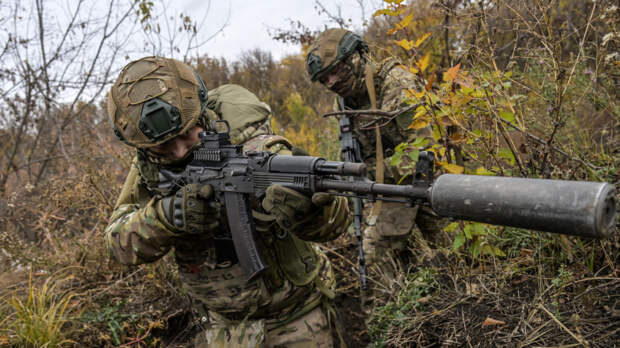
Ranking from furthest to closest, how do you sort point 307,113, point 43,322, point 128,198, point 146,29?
point 307,113 < point 146,29 < point 43,322 < point 128,198

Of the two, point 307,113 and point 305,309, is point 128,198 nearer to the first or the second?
point 305,309

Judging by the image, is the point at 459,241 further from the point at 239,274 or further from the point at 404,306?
the point at 239,274

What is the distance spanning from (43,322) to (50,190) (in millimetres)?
1687

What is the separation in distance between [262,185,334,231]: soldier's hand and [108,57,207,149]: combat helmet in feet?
2.54

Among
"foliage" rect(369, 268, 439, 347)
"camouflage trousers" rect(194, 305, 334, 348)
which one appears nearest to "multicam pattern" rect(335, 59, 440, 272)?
"foliage" rect(369, 268, 439, 347)

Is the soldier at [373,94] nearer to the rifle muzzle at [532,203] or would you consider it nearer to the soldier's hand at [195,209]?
the soldier's hand at [195,209]

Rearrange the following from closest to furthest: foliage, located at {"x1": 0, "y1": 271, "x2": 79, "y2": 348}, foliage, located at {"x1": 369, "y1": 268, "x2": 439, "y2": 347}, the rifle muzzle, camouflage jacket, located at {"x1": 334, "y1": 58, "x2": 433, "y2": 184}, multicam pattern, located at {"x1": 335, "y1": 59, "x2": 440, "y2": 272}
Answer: the rifle muzzle
foliage, located at {"x1": 369, "y1": 268, "x2": 439, "y2": 347}
foliage, located at {"x1": 0, "y1": 271, "x2": 79, "y2": 348}
camouflage jacket, located at {"x1": 334, "y1": 58, "x2": 433, "y2": 184}
multicam pattern, located at {"x1": 335, "y1": 59, "x2": 440, "y2": 272}

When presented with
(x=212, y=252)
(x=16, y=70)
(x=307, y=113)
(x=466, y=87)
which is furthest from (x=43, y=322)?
(x=307, y=113)

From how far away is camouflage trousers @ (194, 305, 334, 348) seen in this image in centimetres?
232

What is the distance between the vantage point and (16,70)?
6383mm

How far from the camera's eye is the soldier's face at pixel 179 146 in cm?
229

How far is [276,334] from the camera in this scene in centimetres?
242

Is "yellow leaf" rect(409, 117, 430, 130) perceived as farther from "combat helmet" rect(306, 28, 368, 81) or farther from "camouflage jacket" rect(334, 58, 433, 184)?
"combat helmet" rect(306, 28, 368, 81)

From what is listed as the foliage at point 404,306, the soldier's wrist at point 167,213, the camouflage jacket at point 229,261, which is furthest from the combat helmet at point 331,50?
the soldier's wrist at point 167,213
